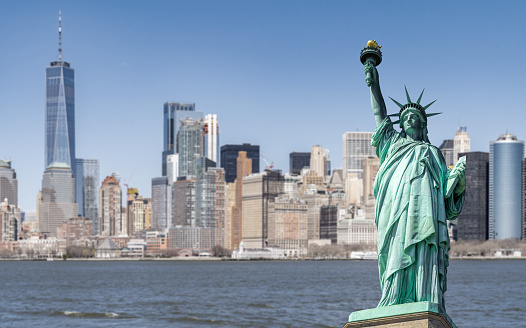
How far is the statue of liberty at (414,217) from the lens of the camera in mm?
12836

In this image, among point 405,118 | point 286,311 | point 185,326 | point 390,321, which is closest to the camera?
point 390,321

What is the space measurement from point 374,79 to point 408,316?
3469 millimetres

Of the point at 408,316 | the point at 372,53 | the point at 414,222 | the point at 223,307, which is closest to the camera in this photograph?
the point at 408,316

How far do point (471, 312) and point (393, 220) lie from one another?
37.8 m

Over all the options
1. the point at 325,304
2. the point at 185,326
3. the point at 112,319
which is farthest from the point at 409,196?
the point at 325,304

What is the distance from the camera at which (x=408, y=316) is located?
41.4 ft

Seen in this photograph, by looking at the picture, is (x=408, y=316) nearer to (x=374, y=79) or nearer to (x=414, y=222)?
(x=414, y=222)

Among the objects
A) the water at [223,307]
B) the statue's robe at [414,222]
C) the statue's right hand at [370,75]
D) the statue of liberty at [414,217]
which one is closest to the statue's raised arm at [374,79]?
the statue's right hand at [370,75]

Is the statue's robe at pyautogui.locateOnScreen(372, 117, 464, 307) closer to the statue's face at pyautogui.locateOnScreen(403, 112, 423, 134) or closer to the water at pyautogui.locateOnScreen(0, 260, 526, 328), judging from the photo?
the statue's face at pyautogui.locateOnScreen(403, 112, 423, 134)

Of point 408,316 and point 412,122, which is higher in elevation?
point 412,122

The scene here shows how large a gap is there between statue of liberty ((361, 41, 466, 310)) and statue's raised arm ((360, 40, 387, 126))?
0.51 metres

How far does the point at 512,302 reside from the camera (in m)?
58.7

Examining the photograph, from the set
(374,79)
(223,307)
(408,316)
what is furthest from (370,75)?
(223,307)

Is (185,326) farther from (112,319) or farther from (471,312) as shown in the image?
(471,312)
